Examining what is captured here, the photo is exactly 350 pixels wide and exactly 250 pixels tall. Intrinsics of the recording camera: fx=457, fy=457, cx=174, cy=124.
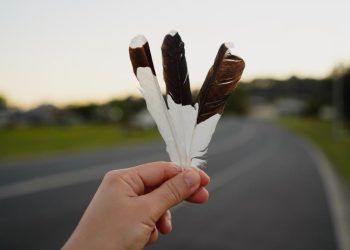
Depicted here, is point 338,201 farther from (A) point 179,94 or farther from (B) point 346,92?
(B) point 346,92

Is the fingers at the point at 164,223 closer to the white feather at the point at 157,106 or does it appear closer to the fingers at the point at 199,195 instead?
the fingers at the point at 199,195

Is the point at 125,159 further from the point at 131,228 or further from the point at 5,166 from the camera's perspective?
the point at 131,228

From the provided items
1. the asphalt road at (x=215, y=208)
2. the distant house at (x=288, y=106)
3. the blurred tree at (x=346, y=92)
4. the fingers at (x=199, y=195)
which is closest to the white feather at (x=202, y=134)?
the fingers at (x=199, y=195)

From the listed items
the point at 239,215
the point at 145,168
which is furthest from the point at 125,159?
the point at 145,168

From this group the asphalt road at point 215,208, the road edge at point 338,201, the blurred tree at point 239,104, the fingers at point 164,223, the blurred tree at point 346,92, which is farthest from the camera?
the blurred tree at point 239,104

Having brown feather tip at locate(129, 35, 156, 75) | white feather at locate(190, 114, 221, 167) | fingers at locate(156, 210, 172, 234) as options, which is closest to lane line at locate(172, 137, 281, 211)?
fingers at locate(156, 210, 172, 234)

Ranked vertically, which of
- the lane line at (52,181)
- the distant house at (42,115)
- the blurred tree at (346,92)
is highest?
the lane line at (52,181)

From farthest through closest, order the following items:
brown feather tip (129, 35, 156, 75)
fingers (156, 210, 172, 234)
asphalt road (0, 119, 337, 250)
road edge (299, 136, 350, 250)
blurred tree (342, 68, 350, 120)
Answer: blurred tree (342, 68, 350, 120) → road edge (299, 136, 350, 250) → asphalt road (0, 119, 337, 250) → fingers (156, 210, 172, 234) → brown feather tip (129, 35, 156, 75)

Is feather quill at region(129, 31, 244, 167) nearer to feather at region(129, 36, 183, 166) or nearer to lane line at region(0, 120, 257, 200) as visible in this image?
feather at region(129, 36, 183, 166)
